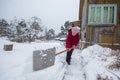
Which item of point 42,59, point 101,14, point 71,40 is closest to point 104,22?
point 101,14

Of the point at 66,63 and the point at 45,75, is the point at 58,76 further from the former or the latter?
the point at 66,63

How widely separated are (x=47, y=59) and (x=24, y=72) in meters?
1.11

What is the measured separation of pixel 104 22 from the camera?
51.4 feet

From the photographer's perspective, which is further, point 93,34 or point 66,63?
point 93,34

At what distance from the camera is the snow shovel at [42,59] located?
27.6ft

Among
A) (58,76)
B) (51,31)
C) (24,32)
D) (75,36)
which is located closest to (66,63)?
(75,36)

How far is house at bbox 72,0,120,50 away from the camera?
50.6ft

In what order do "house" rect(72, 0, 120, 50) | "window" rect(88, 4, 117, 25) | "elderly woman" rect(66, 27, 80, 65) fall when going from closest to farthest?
"elderly woman" rect(66, 27, 80, 65), "house" rect(72, 0, 120, 50), "window" rect(88, 4, 117, 25)

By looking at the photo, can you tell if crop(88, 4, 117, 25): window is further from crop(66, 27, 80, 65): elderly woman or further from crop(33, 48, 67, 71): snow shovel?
crop(33, 48, 67, 71): snow shovel

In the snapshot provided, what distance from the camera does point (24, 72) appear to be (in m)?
8.44

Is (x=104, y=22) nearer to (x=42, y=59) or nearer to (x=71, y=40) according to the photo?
(x=71, y=40)

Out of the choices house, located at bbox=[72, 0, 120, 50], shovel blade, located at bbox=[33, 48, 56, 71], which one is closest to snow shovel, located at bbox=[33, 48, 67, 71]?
shovel blade, located at bbox=[33, 48, 56, 71]

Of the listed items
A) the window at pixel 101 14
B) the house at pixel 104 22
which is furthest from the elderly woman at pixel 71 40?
the window at pixel 101 14

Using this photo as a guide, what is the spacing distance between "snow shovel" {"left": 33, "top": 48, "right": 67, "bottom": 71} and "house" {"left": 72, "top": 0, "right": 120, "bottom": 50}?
7.20 m
